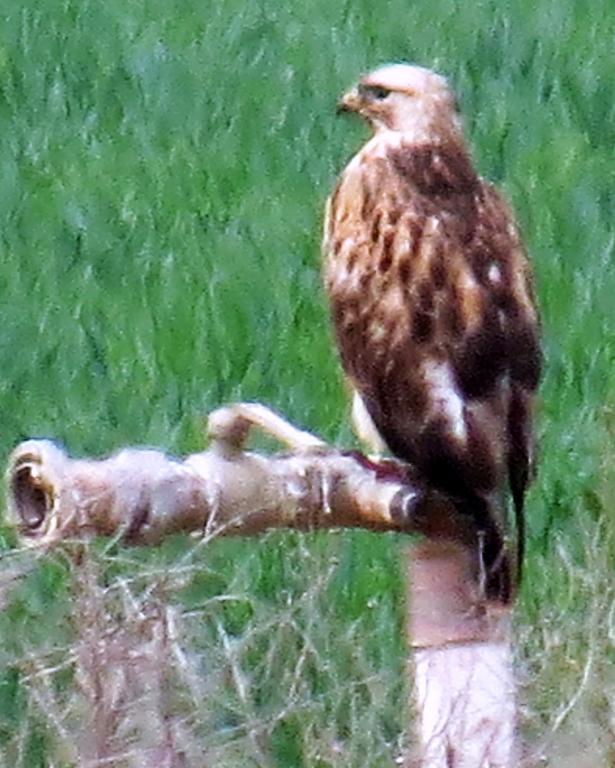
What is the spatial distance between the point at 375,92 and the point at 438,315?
39 centimetres

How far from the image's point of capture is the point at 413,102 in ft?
14.3

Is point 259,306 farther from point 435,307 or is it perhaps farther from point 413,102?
point 435,307

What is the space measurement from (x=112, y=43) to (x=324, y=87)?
73 centimetres

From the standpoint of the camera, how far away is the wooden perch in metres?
3.86

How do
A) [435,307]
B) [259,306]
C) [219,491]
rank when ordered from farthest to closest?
[259,306] → [435,307] → [219,491]

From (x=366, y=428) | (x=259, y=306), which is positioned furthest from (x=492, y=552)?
(x=259, y=306)

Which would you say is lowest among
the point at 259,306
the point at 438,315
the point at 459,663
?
the point at 259,306

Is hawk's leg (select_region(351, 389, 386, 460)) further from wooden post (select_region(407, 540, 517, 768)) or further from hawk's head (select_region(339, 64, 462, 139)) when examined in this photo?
hawk's head (select_region(339, 64, 462, 139))

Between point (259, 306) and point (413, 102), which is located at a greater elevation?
point (413, 102)

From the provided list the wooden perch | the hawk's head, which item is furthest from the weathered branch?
the hawk's head

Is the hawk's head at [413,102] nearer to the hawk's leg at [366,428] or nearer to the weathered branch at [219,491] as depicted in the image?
the hawk's leg at [366,428]

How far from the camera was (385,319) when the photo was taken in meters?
4.25

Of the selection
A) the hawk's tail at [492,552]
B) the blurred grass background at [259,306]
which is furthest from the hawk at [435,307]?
the blurred grass background at [259,306]

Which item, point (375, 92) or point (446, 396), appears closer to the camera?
point (446, 396)
